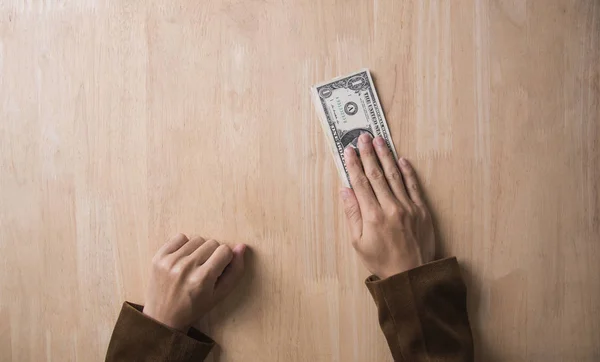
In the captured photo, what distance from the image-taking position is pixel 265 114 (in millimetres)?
959

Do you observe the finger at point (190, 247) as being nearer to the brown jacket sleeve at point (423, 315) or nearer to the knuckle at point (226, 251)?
the knuckle at point (226, 251)

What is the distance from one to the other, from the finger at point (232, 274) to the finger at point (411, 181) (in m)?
0.43

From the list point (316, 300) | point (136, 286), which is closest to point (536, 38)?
point (316, 300)

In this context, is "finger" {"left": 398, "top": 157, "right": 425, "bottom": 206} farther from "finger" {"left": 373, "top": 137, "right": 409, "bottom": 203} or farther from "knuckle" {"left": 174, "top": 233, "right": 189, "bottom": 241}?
"knuckle" {"left": 174, "top": 233, "right": 189, "bottom": 241}

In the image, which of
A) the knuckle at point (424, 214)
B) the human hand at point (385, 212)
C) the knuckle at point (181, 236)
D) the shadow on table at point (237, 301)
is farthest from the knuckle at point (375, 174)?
the knuckle at point (181, 236)

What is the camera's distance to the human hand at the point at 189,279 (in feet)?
2.96

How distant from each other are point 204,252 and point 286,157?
0.31 metres

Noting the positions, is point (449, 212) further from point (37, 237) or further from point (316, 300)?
point (37, 237)

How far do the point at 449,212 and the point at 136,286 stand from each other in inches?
A: 32.1

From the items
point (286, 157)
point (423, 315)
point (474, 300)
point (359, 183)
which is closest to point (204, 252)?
point (286, 157)

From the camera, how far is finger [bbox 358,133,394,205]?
2.98 feet

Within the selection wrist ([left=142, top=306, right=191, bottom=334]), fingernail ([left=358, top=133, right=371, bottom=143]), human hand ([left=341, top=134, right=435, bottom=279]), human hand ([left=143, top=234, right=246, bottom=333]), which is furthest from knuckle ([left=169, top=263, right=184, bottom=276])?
fingernail ([left=358, top=133, right=371, bottom=143])

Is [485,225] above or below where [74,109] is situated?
below

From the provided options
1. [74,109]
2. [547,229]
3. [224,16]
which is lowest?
[547,229]
